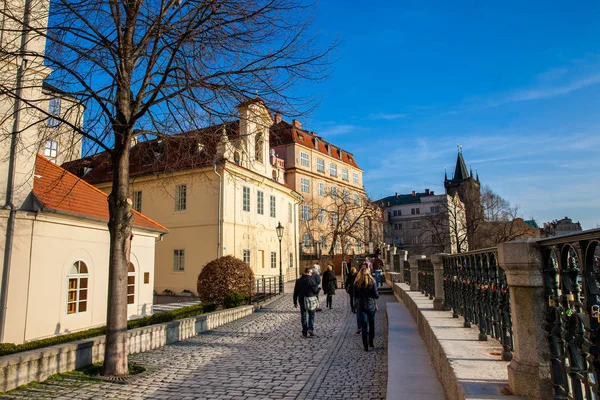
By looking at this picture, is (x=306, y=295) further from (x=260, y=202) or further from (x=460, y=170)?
(x=460, y=170)

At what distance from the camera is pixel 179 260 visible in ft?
87.6

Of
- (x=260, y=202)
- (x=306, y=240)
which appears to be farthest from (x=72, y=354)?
(x=306, y=240)

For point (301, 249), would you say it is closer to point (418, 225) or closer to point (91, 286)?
point (91, 286)

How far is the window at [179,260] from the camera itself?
26.5m

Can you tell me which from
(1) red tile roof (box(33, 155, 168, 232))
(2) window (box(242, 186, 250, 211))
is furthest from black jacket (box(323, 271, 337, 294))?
(2) window (box(242, 186, 250, 211))

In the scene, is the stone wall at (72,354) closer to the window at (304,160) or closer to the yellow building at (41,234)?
the yellow building at (41,234)

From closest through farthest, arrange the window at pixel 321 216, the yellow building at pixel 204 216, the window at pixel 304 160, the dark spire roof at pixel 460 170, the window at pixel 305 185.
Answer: the yellow building at pixel 204 216 < the window at pixel 321 216 < the window at pixel 305 185 < the window at pixel 304 160 < the dark spire roof at pixel 460 170

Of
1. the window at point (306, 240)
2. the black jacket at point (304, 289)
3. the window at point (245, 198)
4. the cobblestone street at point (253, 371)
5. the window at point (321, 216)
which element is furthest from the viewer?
the window at point (321, 216)

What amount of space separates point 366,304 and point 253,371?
9.07 feet

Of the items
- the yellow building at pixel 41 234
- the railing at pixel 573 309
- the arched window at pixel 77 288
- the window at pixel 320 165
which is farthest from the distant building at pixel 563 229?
the window at pixel 320 165

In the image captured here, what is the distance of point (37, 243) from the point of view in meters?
11.4

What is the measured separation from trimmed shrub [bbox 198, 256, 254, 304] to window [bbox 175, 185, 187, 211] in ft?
37.2

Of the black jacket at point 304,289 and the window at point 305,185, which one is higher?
the window at point 305,185

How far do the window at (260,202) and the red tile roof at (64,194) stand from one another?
45.4 ft
